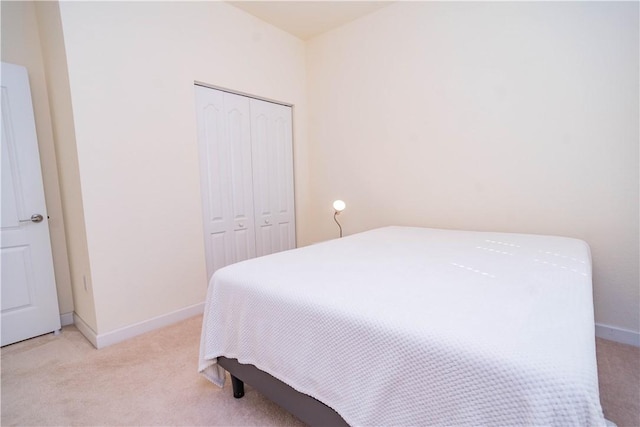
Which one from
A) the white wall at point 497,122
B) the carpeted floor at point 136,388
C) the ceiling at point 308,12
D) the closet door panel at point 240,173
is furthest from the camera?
the closet door panel at point 240,173

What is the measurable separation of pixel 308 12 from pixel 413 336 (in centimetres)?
307

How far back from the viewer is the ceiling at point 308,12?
9.02 feet

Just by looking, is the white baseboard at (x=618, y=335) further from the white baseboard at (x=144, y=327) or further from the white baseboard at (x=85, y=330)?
the white baseboard at (x=85, y=330)

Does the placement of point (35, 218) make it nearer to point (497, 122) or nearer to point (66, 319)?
point (66, 319)

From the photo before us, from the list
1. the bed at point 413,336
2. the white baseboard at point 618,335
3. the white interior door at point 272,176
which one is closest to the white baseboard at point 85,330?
the bed at point 413,336

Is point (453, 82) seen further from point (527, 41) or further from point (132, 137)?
point (132, 137)

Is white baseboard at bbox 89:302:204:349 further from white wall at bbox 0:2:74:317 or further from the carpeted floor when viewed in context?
white wall at bbox 0:2:74:317

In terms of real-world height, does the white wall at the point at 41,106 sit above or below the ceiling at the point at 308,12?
below

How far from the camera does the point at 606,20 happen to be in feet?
6.27

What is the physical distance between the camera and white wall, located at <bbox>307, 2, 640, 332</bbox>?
1960mm

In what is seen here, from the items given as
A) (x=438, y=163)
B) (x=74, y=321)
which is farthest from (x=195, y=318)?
(x=438, y=163)

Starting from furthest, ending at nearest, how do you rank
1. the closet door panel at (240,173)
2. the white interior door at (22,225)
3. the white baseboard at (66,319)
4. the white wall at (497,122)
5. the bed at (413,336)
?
the closet door panel at (240,173)
the white baseboard at (66,319)
the white interior door at (22,225)
the white wall at (497,122)
the bed at (413,336)

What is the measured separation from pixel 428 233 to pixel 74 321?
2947mm

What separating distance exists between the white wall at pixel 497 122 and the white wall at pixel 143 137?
1317mm
